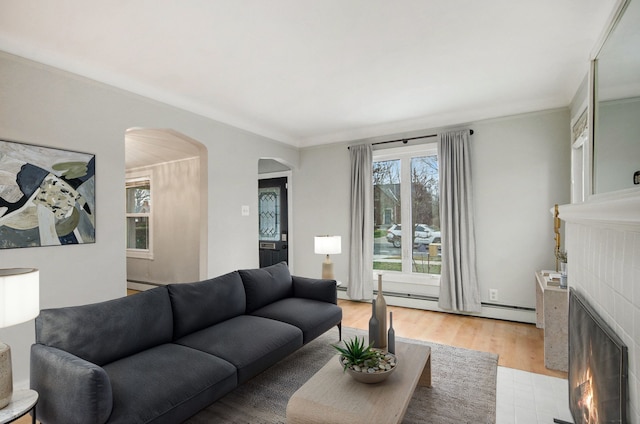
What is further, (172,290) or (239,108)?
(239,108)

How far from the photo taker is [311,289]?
3.51 meters

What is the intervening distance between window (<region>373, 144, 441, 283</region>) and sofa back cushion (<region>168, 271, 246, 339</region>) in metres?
2.56

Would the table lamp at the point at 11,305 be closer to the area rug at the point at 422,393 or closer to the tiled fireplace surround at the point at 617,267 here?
the area rug at the point at 422,393

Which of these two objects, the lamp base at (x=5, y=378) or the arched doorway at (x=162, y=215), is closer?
the lamp base at (x=5, y=378)

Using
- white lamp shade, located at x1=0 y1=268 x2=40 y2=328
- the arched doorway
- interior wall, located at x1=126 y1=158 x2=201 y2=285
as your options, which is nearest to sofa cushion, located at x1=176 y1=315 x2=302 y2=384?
white lamp shade, located at x1=0 y1=268 x2=40 y2=328

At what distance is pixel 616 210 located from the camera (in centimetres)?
113

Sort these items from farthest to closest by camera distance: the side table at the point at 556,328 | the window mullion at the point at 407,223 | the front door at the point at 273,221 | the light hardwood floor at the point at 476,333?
the front door at the point at 273,221
the window mullion at the point at 407,223
the light hardwood floor at the point at 476,333
the side table at the point at 556,328

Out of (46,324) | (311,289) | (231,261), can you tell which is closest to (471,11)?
(311,289)

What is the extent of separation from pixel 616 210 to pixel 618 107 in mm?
581

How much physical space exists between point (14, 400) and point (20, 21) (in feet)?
7.50

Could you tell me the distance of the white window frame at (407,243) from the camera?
4.55 metres

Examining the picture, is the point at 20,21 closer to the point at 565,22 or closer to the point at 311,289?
the point at 311,289

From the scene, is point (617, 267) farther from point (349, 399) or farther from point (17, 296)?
point (17, 296)

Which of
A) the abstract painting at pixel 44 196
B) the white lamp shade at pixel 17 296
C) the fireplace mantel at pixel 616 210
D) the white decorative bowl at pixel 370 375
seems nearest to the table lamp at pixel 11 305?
the white lamp shade at pixel 17 296
